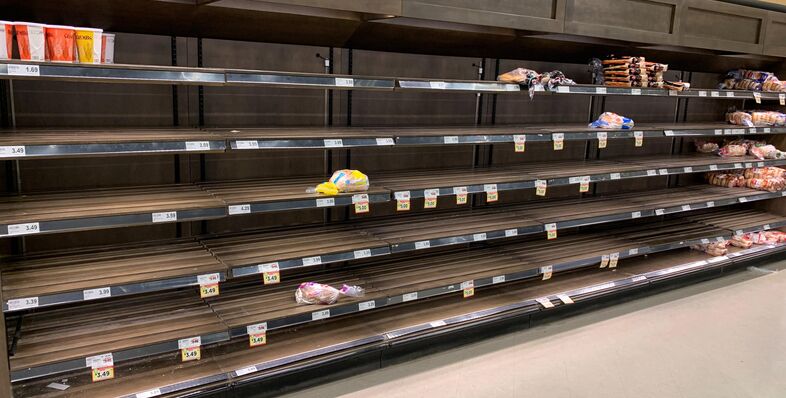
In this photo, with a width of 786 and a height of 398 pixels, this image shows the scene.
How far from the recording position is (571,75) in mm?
4418

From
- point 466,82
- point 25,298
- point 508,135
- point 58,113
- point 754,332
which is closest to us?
point 25,298

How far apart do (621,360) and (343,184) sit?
184 centimetres

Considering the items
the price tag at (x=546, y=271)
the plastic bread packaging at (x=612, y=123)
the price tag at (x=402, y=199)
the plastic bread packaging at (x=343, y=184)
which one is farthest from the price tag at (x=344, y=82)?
the plastic bread packaging at (x=612, y=123)

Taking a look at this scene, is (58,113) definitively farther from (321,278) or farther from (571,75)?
(571,75)

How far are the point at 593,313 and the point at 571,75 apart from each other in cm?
173

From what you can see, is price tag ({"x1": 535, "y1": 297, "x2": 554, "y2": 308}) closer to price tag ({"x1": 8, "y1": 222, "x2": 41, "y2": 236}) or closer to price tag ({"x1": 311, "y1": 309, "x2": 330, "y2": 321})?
A: price tag ({"x1": 311, "y1": 309, "x2": 330, "y2": 321})

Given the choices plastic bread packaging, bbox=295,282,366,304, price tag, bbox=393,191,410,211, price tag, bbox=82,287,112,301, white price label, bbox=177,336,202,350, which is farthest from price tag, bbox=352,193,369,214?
price tag, bbox=82,287,112,301

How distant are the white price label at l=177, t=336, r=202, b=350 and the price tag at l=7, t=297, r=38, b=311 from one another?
57 cm

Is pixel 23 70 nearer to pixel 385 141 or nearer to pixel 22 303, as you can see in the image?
pixel 22 303

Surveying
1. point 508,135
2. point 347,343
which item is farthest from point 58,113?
point 508,135

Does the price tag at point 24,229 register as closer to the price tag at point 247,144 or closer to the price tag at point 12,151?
the price tag at point 12,151

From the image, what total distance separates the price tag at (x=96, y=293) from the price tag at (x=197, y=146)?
2.07ft

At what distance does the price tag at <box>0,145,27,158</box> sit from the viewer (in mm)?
2045

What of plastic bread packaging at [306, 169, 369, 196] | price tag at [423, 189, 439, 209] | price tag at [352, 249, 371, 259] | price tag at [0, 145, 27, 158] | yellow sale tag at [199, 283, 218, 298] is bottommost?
yellow sale tag at [199, 283, 218, 298]
